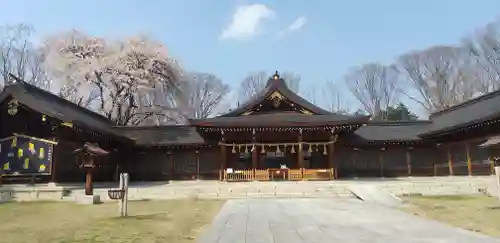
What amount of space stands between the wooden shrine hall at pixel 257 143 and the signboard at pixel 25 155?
6cm

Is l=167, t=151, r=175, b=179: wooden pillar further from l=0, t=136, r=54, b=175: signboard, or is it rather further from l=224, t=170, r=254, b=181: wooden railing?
l=0, t=136, r=54, b=175: signboard

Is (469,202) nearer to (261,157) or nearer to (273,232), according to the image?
(273,232)

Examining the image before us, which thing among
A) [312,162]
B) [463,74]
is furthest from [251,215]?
[463,74]

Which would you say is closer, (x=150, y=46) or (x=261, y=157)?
(x=261, y=157)

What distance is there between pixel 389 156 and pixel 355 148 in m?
2.64

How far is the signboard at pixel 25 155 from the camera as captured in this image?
20484 millimetres

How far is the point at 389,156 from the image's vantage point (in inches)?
1073

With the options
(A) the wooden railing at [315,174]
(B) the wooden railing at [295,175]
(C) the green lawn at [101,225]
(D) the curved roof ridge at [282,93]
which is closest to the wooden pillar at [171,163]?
(D) the curved roof ridge at [282,93]

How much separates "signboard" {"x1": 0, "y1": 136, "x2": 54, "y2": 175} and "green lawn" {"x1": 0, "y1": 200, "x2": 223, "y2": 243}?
21.7 ft

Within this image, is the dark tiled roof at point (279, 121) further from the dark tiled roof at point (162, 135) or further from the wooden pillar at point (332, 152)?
the dark tiled roof at point (162, 135)

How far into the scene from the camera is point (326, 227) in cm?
919

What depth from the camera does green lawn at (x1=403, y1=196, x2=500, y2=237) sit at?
8.99 m

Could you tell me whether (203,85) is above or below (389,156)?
above

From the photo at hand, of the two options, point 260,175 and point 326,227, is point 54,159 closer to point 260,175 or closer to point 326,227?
point 260,175
